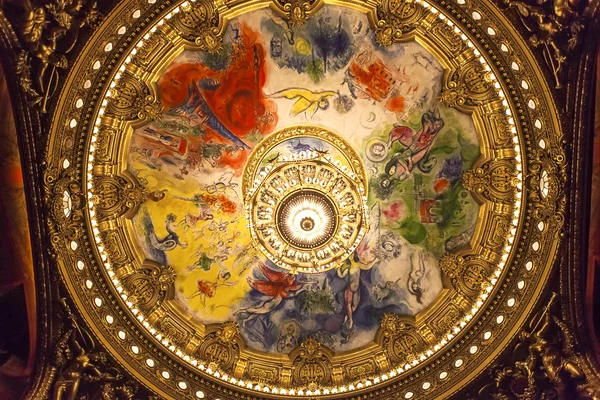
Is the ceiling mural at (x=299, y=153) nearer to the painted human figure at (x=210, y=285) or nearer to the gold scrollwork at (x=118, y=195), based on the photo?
the painted human figure at (x=210, y=285)

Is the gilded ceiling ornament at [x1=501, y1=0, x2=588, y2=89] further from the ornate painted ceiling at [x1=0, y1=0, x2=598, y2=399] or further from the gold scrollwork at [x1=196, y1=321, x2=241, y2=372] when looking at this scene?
the gold scrollwork at [x1=196, y1=321, x2=241, y2=372]

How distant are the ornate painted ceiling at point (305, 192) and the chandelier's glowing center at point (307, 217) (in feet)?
0.16

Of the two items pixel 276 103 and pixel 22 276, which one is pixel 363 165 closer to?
pixel 276 103

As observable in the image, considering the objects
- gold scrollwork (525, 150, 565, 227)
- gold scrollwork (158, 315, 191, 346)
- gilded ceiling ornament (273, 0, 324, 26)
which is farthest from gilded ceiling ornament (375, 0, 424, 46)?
gold scrollwork (158, 315, 191, 346)

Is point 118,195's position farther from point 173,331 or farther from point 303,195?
point 303,195

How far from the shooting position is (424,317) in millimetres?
16219

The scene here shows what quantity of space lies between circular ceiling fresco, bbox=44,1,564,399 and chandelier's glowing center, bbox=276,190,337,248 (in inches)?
1.4

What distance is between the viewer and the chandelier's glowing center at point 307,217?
16.5 metres

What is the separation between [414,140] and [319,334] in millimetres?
4675

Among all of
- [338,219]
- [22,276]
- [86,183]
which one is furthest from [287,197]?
[22,276]

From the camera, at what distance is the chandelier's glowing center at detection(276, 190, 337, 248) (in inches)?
651

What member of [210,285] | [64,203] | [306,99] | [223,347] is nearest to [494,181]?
[306,99]

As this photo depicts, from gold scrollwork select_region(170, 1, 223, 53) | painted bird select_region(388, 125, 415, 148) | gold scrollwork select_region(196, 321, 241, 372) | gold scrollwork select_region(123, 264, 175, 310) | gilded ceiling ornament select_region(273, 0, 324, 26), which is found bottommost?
gold scrollwork select_region(196, 321, 241, 372)

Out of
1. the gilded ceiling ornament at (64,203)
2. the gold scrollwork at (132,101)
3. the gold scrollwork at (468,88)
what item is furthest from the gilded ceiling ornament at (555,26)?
the gilded ceiling ornament at (64,203)
